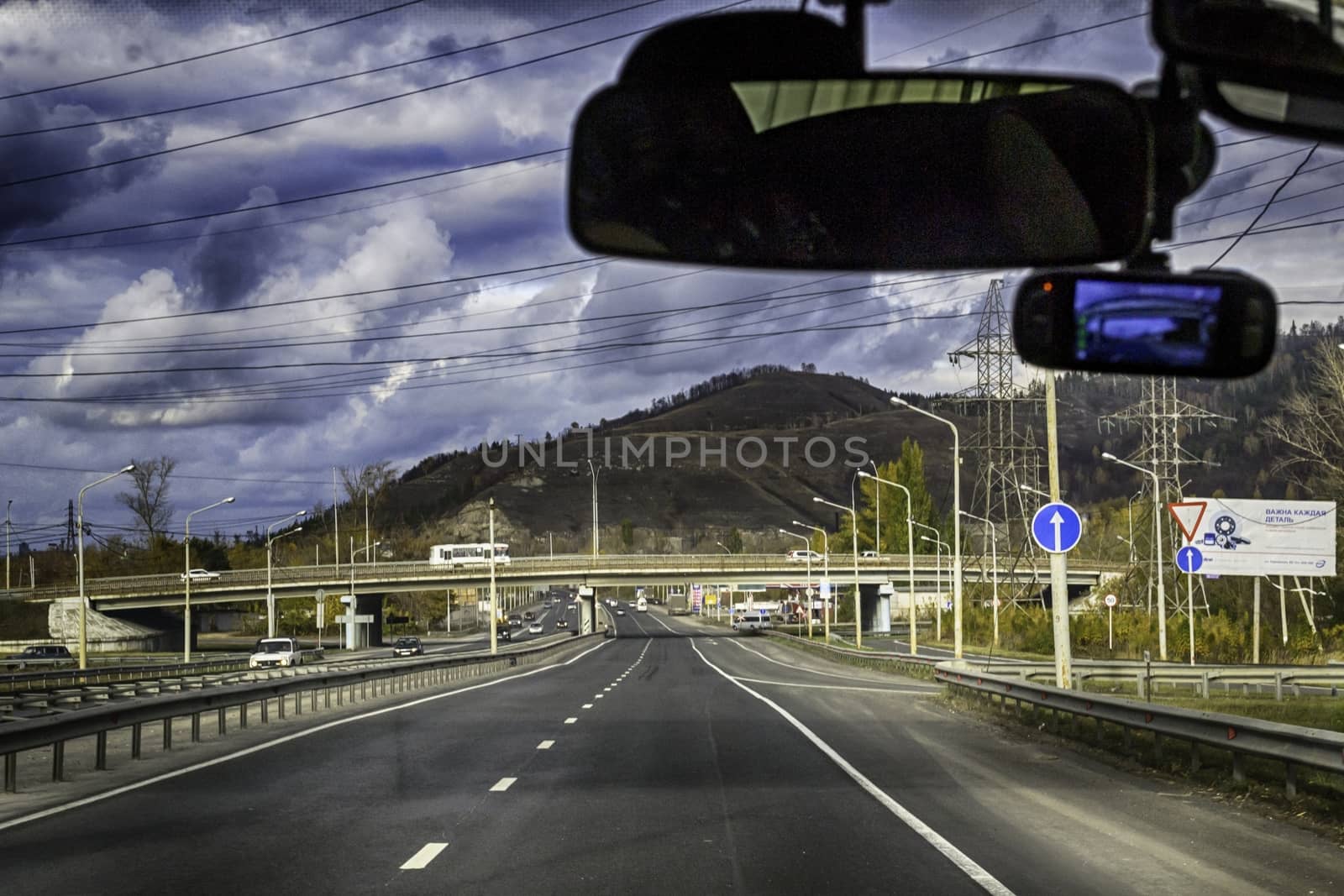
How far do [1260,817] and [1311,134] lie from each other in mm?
11731

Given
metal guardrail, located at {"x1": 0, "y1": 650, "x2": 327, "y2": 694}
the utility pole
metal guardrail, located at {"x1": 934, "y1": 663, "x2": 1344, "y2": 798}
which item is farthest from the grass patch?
metal guardrail, located at {"x1": 0, "y1": 650, "x2": 327, "y2": 694}

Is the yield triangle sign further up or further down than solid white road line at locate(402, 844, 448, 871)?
further up

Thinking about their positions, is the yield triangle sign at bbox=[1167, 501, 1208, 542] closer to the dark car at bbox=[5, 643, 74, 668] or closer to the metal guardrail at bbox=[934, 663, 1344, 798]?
the metal guardrail at bbox=[934, 663, 1344, 798]

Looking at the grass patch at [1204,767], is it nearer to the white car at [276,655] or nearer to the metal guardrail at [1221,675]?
the metal guardrail at [1221,675]

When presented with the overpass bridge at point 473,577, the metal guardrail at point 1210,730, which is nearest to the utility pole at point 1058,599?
the metal guardrail at point 1210,730

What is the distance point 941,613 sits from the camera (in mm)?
107812

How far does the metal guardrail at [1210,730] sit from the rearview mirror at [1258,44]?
1086cm

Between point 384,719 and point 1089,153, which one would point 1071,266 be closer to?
point 1089,153

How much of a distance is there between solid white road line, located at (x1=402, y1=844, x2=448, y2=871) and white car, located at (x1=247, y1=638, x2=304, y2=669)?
187 feet

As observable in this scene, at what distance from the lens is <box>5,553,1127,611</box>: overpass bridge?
107 m

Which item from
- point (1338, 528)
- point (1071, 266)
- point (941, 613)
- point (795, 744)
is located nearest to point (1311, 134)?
point (1071, 266)

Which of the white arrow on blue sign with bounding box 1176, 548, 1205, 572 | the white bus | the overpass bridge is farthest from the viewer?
the white bus

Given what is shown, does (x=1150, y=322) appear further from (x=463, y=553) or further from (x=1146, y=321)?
(x=463, y=553)

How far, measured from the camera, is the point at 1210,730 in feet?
55.0
